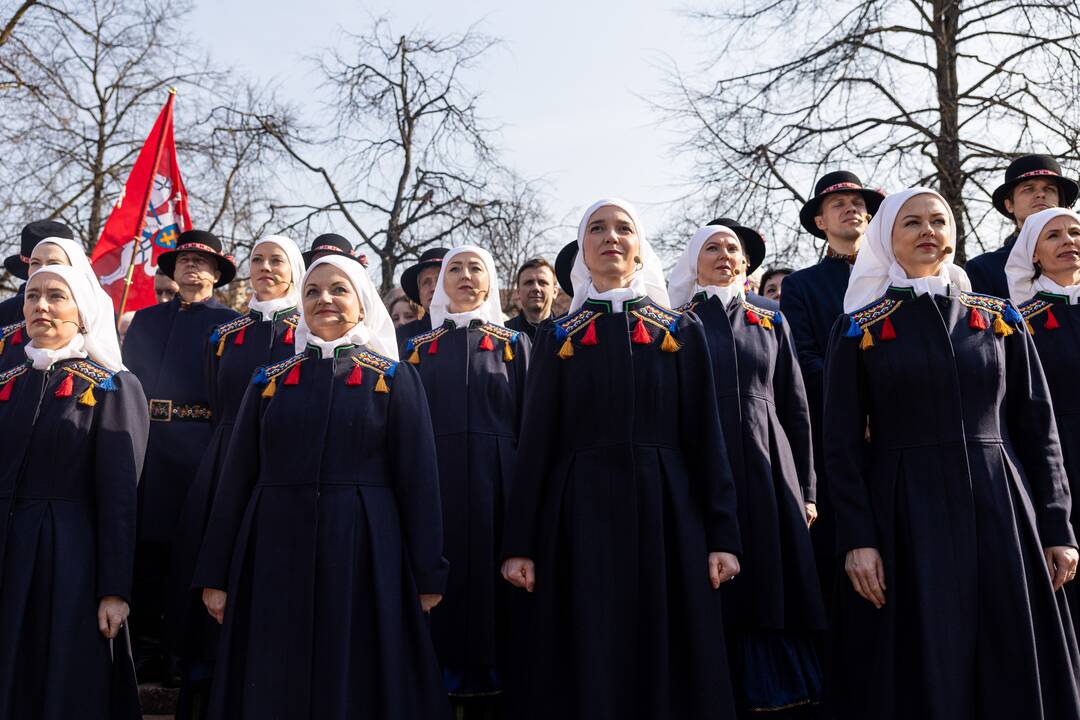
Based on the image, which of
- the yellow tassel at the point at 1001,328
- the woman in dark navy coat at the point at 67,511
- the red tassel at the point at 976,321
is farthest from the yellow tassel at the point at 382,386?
the yellow tassel at the point at 1001,328

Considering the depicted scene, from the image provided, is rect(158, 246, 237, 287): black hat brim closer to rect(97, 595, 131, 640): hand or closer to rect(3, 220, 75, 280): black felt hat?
rect(3, 220, 75, 280): black felt hat

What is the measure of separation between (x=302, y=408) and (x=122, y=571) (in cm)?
102

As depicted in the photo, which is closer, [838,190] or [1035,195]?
[1035,195]

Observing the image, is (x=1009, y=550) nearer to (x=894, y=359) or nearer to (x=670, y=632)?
(x=894, y=359)

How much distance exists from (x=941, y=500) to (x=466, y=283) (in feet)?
9.66

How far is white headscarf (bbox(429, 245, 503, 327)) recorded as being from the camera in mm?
5883

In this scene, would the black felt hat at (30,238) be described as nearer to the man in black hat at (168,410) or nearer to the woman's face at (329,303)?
the man in black hat at (168,410)

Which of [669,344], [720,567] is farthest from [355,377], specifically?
[720,567]

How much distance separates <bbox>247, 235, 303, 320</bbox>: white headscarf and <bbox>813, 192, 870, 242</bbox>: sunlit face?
314cm

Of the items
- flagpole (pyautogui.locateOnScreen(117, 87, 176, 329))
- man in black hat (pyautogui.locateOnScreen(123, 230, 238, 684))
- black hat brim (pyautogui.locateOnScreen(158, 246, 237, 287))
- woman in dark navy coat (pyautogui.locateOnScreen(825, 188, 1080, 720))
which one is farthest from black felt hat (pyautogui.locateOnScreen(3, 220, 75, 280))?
woman in dark navy coat (pyautogui.locateOnScreen(825, 188, 1080, 720))

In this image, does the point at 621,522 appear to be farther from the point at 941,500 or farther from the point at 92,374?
the point at 92,374

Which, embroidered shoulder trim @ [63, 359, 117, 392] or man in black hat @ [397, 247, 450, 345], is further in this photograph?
man in black hat @ [397, 247, 450, 345]

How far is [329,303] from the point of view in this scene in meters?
4.37

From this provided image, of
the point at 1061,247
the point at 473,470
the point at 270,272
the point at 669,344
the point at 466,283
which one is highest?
the point at 270,272
